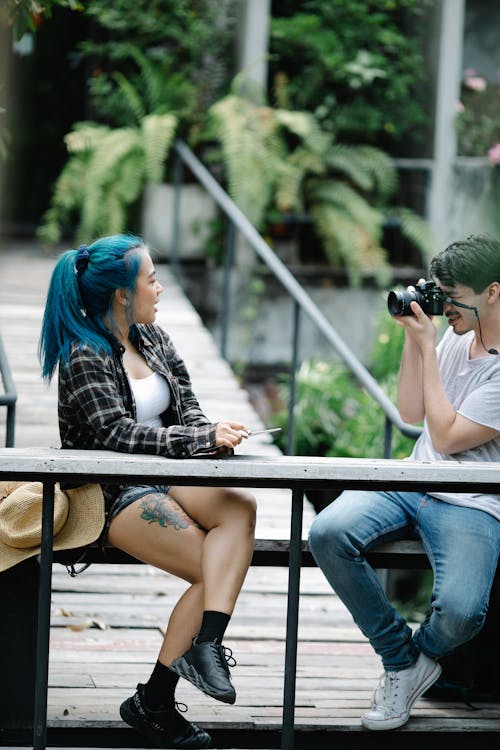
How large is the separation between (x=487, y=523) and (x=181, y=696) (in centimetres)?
107

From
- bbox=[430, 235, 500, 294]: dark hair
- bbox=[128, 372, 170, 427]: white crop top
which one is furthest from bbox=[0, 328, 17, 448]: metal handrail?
bbox=[430, 235, 500, 294]: dark hair

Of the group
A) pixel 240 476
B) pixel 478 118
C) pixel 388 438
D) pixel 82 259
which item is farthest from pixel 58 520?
pixel 478 118

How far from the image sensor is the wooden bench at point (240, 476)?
2637 mm

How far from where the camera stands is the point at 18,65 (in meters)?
9.04

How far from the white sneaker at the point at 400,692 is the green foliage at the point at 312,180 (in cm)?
479

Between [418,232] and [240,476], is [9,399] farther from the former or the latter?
[418,232]

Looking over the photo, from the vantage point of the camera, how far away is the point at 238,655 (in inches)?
154

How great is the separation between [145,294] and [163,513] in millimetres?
612

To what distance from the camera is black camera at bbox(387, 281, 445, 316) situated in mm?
3186

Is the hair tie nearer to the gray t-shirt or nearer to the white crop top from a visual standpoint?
the white crop top

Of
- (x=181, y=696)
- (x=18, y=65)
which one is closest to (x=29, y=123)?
(x=18, y=65)

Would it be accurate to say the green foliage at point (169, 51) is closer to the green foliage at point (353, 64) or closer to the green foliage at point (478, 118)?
the green foliage at point (353, 64)

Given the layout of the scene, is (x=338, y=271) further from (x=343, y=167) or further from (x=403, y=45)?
(x=403, y=45)

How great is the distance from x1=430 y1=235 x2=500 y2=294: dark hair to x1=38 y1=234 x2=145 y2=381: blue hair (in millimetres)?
820
